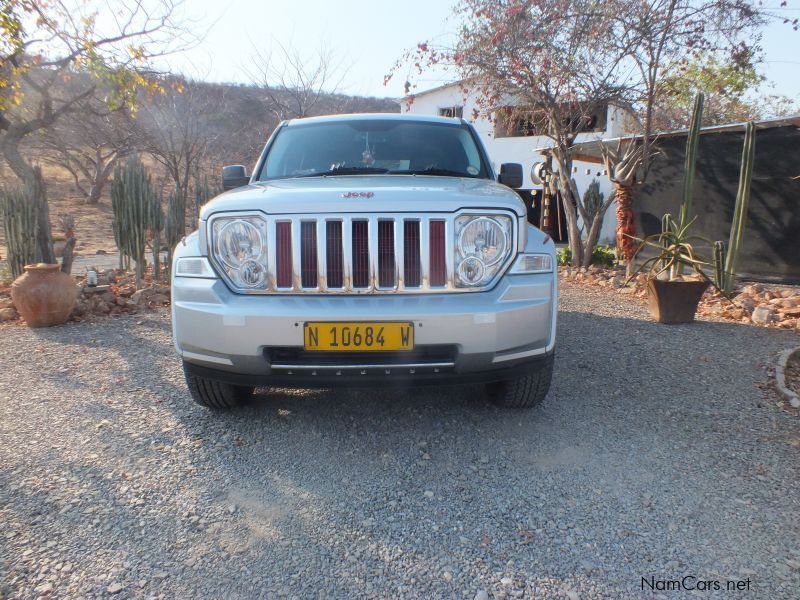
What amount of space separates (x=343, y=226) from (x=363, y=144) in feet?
4.73

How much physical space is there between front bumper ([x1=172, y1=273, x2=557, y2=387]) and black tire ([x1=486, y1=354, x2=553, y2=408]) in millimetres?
325

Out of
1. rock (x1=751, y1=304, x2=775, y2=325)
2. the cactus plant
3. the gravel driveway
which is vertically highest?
the cactus plant

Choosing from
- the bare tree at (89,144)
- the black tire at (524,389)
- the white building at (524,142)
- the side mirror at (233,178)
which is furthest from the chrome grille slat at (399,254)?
the bare tree at (89,144)

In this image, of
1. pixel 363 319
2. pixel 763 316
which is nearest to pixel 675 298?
pixel 763 316

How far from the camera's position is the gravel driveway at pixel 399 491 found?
200 cm

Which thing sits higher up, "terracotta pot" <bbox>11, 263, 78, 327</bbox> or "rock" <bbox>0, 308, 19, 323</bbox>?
"terracotta pot" <bbox>11, 263, 78, 327</bbox>

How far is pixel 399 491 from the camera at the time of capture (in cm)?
255

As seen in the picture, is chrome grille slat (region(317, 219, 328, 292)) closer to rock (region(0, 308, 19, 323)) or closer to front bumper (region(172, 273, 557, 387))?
front bumper (region(172, 273, 557, 387))

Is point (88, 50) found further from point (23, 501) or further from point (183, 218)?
point (23, 501)

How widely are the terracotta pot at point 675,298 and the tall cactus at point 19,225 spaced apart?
292 inches

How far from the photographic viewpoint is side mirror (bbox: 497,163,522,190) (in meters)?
4.08

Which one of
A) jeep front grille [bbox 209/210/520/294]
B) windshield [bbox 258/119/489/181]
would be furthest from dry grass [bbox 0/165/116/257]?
jeep front grille [bbox 209/210/520/294]

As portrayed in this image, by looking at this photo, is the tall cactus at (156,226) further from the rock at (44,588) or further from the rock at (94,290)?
the rock at (44,588)

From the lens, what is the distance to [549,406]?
11.7ft
